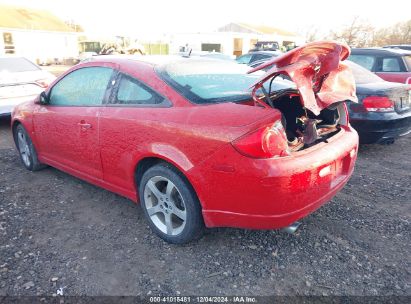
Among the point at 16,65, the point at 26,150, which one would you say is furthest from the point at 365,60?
Result: the point at 16,65

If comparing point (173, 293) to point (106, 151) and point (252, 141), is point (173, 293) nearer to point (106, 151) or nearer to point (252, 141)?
point (252, 141)

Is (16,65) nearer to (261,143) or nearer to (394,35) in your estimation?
(261,143)

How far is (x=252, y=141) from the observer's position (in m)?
2.19

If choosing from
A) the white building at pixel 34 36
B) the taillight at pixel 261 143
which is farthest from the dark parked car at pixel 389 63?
the white building at pixel 34 36

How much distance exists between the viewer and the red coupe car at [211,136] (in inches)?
89.2

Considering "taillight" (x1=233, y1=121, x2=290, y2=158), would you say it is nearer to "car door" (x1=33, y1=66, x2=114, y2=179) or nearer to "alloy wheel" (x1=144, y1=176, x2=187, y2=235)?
"alloy wheel" (x1=144, y1=176, x2=187, y2=235)

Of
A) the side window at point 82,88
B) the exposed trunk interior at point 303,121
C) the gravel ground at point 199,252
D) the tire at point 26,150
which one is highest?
the side window at point 82,88

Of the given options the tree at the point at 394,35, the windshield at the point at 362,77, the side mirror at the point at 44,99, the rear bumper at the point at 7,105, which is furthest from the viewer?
the tree at the point at 394,35

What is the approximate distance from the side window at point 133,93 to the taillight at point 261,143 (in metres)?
0.85

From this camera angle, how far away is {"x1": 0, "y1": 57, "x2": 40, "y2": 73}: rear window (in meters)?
6.79

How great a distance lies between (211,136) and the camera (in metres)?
2.35

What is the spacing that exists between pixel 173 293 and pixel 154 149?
3.50 feet

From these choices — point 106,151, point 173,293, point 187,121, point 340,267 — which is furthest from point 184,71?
point 340,267

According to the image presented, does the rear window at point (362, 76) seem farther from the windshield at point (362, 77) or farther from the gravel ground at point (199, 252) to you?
the gravel ground at point (199, 252)
